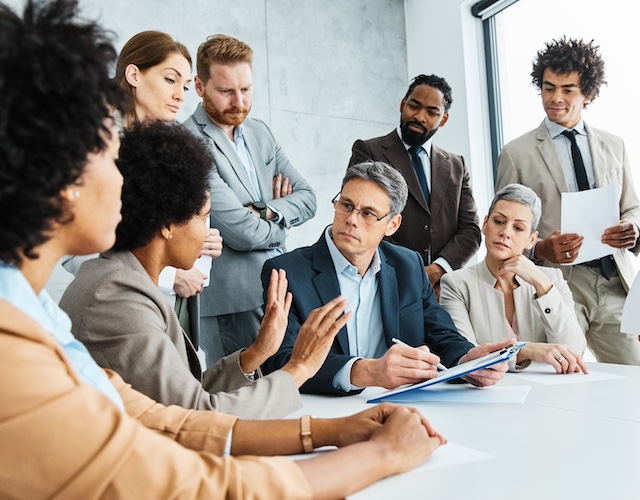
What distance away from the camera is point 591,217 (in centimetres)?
301

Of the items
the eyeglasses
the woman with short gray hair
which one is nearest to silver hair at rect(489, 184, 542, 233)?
the woman with short gray hair

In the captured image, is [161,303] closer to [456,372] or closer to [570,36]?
[456,372]

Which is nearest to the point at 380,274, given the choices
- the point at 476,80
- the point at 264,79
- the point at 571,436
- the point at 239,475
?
the point at 571,436

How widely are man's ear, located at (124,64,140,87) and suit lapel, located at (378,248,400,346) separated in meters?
1.19

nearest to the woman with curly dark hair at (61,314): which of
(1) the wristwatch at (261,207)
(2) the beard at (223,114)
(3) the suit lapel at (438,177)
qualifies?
(1) the wristwatch at (261,207)

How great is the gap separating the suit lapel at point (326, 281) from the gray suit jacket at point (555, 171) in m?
1.47

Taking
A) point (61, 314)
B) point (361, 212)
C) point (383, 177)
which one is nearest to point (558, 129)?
point (383, 177)

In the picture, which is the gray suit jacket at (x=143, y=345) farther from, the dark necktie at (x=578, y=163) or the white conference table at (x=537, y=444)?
the dark necktie at (x=578, y=163)

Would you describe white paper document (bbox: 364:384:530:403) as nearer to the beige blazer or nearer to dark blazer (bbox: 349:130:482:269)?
the beige blazer

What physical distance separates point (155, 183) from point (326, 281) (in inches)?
31.8

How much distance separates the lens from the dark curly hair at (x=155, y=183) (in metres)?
1.58

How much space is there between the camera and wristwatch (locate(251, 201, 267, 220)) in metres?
2.73

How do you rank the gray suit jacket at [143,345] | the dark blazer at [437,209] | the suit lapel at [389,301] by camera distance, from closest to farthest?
the gray suit jacket at [143,345] → the suit lapel at [389,301] → the dark blazer at [437,209]

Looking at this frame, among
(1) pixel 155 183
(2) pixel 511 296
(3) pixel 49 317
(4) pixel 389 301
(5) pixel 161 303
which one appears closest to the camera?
(3) pixel 49 317
